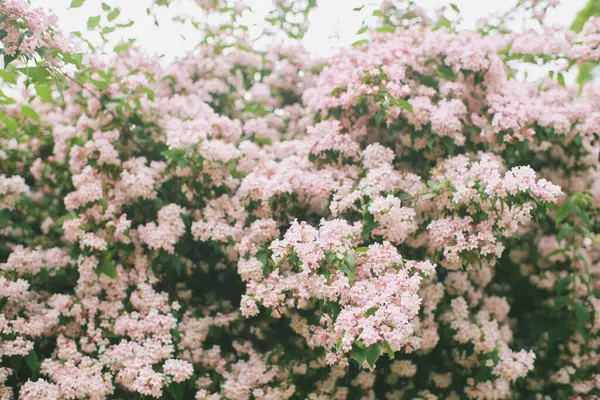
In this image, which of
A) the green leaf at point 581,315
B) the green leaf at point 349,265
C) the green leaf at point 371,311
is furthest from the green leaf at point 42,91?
the green leaf at point 581,315

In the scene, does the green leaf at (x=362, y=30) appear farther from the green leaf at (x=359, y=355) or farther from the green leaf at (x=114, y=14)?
the green leaf at (x=359, y=355)

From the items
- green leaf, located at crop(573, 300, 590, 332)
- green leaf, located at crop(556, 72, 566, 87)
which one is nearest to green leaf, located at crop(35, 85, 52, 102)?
green leaf, located at crop(556, 72, 566, 87)

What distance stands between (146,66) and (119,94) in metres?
0.93

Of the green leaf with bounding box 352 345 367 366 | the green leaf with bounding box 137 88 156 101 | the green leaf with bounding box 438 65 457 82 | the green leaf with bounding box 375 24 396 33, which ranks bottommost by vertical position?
the green leaf with bounding box 352 345 367 366

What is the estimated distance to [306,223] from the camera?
3301 millimetres

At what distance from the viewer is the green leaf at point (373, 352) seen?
2488 mm

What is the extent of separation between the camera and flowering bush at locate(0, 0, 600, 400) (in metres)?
3.53

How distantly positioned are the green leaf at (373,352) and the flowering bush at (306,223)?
61 centimetres

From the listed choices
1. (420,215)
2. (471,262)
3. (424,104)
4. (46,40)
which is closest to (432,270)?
(471,262)

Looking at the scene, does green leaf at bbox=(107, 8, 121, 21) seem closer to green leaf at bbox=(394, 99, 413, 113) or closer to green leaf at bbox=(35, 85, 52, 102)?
green leaf at bbox=(35, 85, 52, 102)

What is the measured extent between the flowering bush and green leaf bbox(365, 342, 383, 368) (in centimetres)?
61

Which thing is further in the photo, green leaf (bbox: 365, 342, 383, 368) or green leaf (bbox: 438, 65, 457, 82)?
green leaf (bbox: 438, 65, 457, 82)

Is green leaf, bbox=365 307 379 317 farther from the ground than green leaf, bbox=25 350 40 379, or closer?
farther from the ground

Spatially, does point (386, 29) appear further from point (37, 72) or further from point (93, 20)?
point (37, 72)
